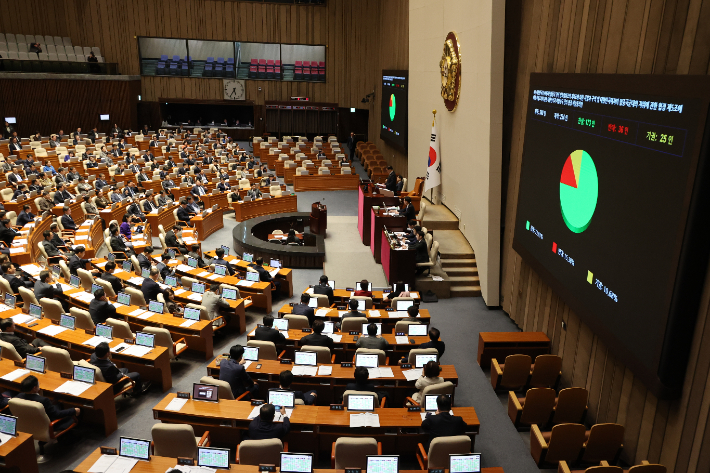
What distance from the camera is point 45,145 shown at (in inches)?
Answer: 926

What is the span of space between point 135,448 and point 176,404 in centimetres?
110

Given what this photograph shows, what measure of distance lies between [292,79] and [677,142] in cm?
2757

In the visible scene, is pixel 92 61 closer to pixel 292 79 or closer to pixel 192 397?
pixel 292 79

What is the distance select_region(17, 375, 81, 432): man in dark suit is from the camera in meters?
5.91

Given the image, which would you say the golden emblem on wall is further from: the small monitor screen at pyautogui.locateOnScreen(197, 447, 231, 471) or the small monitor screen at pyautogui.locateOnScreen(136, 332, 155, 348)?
the small monitor screen at pyautogui.locateOnScreen(197, 447, 231, 471)

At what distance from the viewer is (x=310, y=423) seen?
19.3ft

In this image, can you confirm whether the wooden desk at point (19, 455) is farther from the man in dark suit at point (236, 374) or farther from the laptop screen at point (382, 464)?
Result: the laptop screen at point (382, 464)

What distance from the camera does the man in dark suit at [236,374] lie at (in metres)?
6.69

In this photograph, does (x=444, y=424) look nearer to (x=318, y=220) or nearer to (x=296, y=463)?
(x=296, y=463)

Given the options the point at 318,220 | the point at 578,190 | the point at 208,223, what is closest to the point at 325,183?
the point at 318,220

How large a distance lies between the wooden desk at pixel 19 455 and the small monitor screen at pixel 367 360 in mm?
3772

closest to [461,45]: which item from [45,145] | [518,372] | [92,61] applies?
[518,372]

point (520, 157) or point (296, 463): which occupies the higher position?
point (520, 157)

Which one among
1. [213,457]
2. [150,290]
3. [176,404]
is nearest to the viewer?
[213,457]
